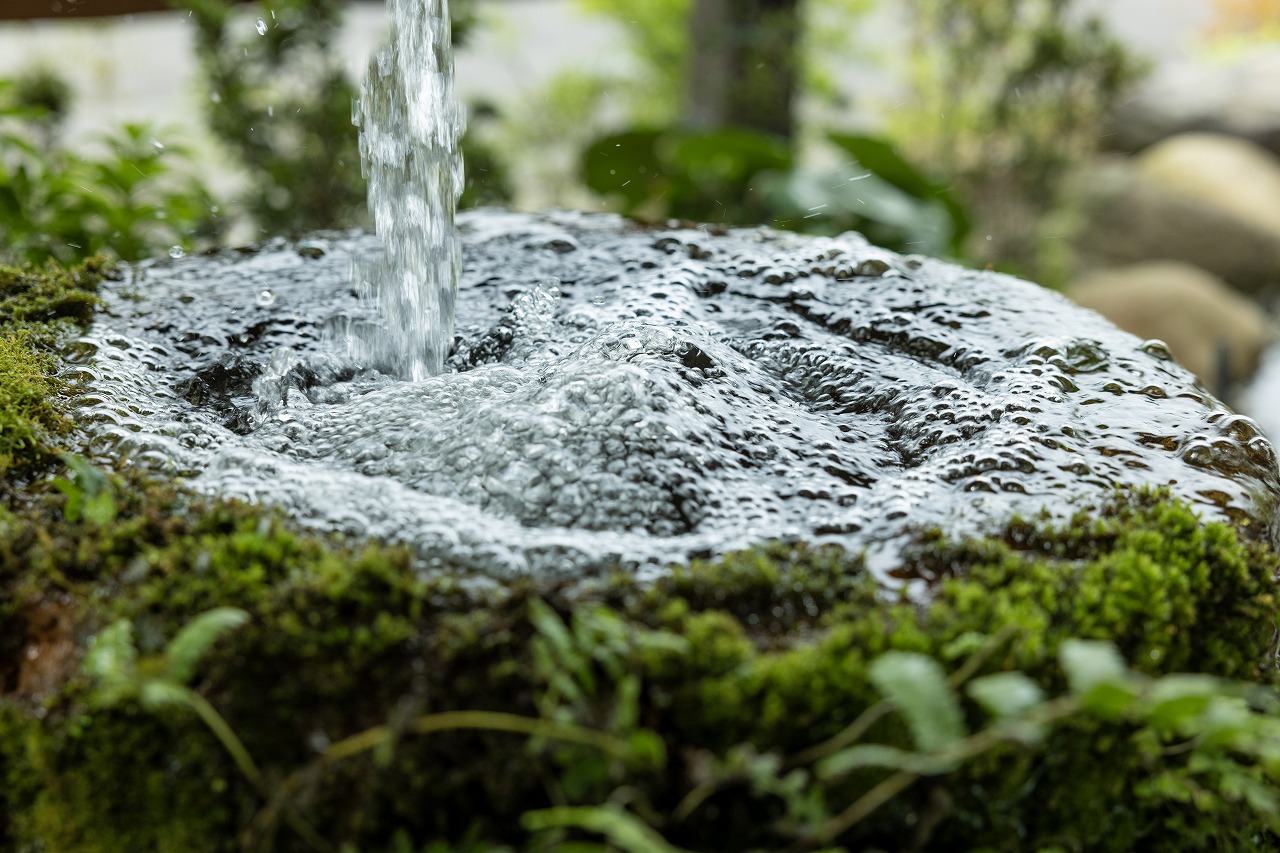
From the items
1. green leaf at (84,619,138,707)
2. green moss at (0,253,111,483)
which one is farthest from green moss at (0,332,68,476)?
green leaf at (84,619,138,707)

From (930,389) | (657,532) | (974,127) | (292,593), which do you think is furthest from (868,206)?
(292,593)

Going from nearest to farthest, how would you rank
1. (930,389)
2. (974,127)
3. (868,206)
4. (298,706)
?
1. (298,706)
2. (930,389)
3. (868,206)
4. (974,127)

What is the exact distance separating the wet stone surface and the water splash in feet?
0.17

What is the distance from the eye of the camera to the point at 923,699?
31.3 inches

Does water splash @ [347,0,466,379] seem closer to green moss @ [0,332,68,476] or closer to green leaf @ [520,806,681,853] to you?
green moss @ [0,332,68,476]

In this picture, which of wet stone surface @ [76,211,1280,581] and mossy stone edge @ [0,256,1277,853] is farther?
wet stone surface @ [76,211,1280,581]

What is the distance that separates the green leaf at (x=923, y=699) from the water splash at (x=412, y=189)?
113 cm

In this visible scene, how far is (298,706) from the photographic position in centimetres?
95

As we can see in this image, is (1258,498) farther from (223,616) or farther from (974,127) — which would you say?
(974,127)

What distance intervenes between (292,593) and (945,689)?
60 cm

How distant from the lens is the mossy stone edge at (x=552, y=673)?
90 centimetres

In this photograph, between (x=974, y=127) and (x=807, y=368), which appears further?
(x=974, y=127)

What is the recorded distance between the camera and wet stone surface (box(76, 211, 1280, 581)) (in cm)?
121

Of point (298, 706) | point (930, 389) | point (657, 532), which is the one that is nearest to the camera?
point (298, 706)
